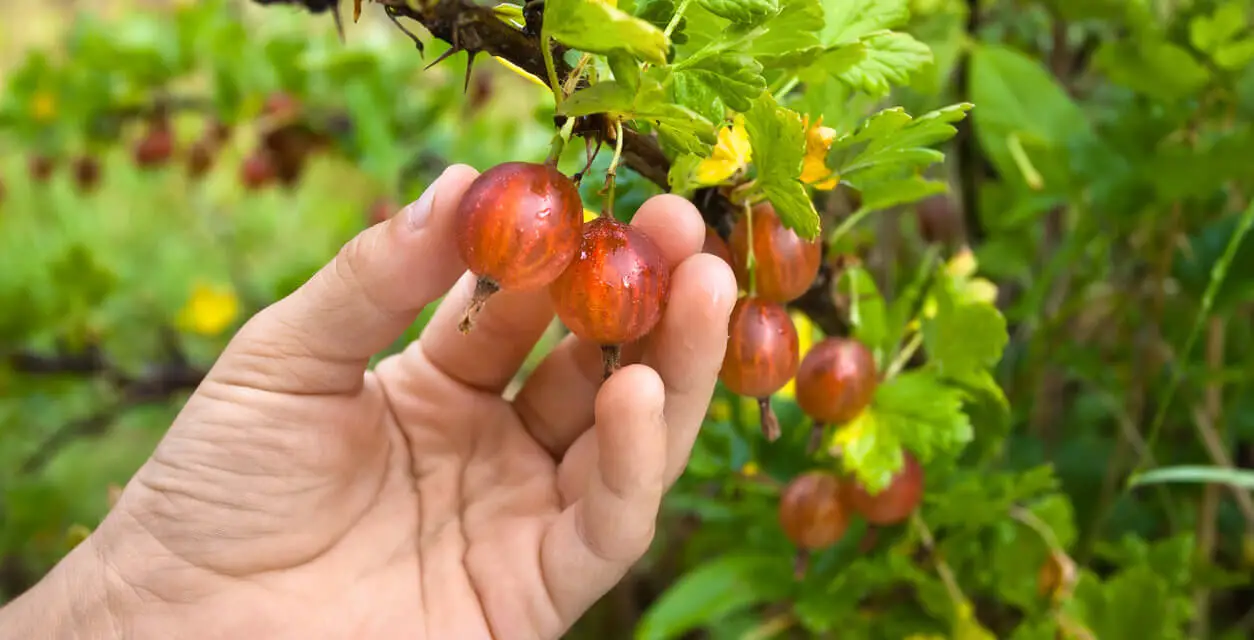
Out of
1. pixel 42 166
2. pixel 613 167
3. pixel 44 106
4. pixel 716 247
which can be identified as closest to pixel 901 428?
pixel 716 247

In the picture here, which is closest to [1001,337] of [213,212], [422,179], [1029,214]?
[1029,214]

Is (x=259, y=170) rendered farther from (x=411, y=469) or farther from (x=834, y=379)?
(x=834, y=379)

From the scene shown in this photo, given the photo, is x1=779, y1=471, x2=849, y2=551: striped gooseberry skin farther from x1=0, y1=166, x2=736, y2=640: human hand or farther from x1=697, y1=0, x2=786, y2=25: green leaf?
x1=697, y1=0, x2=786, y2=25: green leaf

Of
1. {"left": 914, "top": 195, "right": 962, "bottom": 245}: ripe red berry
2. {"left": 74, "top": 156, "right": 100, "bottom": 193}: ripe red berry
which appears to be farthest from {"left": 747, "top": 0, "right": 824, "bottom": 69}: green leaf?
{"left": 74, "top": 156, "right": 100, "bottom": 193}: ripe red berry

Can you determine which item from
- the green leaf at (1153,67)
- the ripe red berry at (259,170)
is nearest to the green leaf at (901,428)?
the green leaf at (1153,67)

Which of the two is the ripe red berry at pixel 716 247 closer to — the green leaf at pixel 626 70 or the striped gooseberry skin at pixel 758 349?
the striped gooseberry skin at pixel 758 349

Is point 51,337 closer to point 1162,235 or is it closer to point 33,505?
point 33,505
